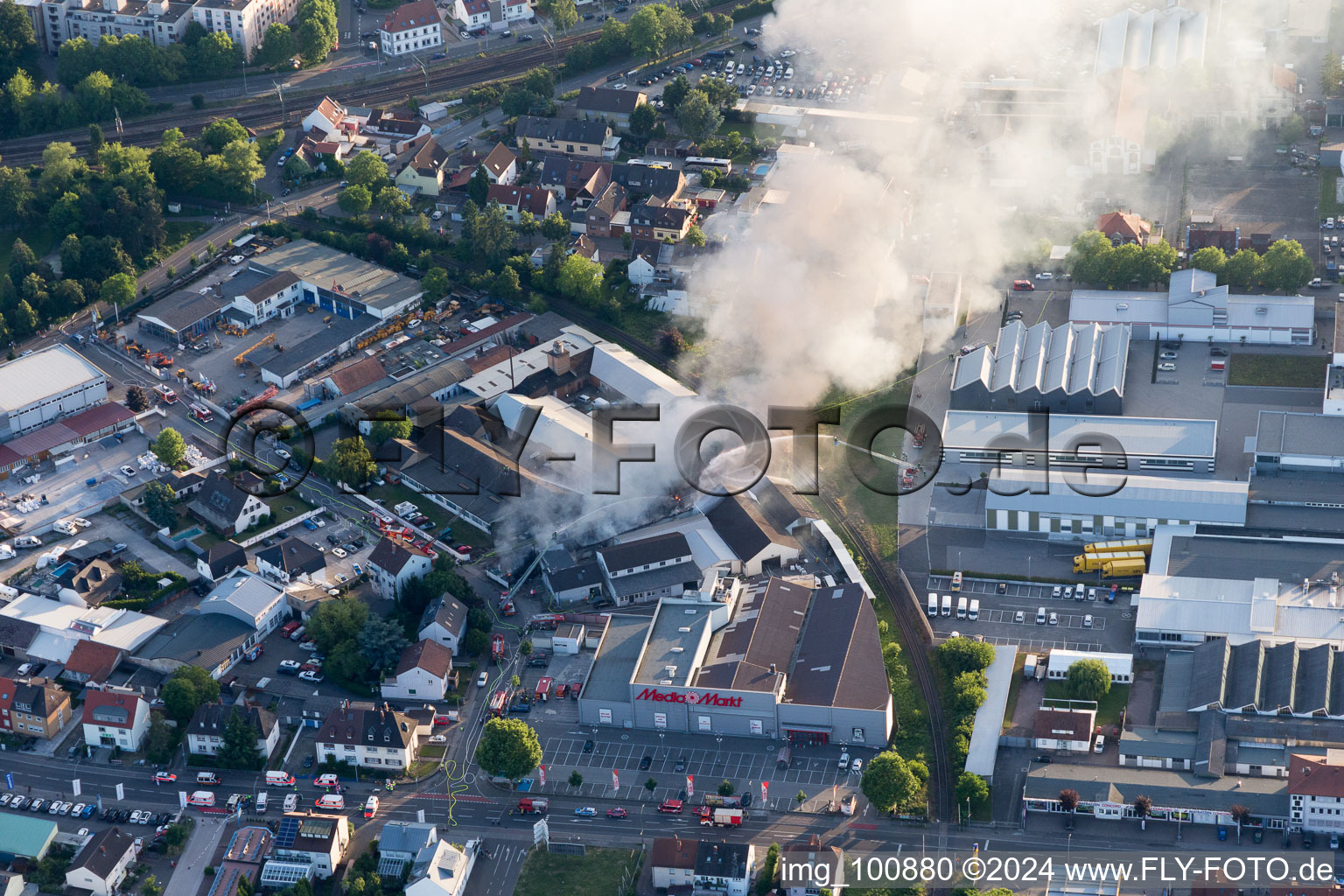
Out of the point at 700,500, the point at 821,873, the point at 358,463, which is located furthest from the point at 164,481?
the point at 821,873

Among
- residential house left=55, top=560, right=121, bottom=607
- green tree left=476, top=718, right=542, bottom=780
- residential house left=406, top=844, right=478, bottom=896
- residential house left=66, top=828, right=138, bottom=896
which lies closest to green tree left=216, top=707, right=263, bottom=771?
residential house left=66, top=828, right=138, bottom=896

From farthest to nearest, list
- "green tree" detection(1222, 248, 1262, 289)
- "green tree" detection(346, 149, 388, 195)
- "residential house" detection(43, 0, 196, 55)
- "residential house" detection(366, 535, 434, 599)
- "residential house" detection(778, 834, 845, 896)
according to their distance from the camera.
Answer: "residential house" detection(43, 0, 196, 55)
"green tree" detection(346, 149, 388, 195)
"green tree" detection(1222, 248, 1262, 289)
"residential house" detection(366, 535, 434, 599)
"residential house" detection(778, 834, 845, 896)

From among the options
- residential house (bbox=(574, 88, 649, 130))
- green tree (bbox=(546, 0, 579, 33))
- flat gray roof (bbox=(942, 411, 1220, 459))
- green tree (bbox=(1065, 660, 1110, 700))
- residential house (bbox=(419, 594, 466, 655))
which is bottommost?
green tree (bbox=(1065, 660, 1110, 700))

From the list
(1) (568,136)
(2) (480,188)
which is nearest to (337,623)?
(2) (480,188)

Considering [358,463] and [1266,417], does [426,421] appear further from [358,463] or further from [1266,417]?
[1266,417]

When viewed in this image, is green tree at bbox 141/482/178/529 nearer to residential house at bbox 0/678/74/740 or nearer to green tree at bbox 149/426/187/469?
green tree at bbox 149/426/187/469

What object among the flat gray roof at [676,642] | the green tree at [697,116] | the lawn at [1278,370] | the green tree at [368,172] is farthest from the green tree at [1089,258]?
the green tree at [368,172]

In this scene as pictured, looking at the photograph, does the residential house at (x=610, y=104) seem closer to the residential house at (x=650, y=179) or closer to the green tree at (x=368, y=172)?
the residential house at (x=650, y=179)
